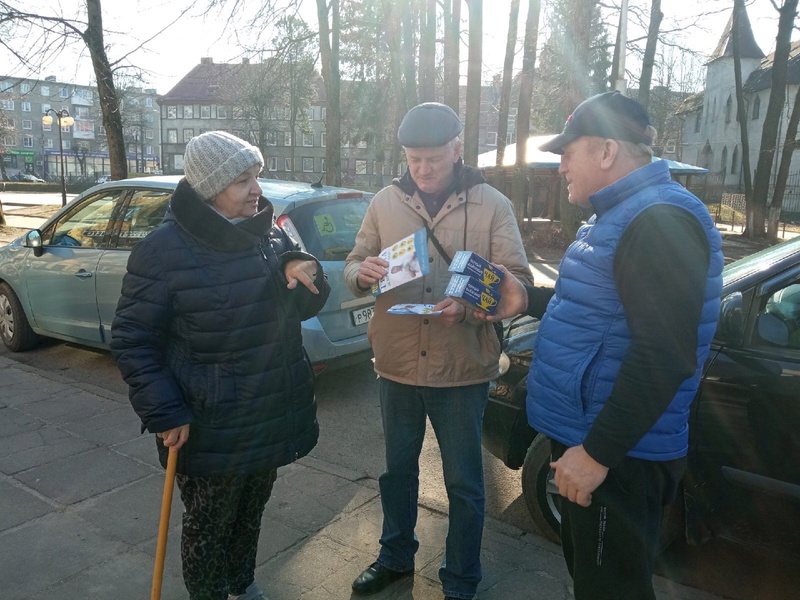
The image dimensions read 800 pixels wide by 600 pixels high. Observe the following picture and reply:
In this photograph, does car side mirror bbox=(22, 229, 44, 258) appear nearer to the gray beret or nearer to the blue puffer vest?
the gray beret

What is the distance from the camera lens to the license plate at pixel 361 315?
5445 millimetres

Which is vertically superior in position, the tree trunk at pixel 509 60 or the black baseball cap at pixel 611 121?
the tree trunk at pixel 509 60

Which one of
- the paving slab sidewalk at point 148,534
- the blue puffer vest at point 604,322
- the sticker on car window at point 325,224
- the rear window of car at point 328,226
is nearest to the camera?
the blue puffer vest at point 604,322

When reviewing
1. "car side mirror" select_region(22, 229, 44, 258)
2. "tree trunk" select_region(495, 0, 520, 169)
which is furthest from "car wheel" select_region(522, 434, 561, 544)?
"tree trunk" select_region(495, 0, 520, 169)

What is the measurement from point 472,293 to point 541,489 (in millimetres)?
1436

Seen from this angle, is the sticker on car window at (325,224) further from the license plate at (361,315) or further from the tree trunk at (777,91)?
the tree trunk at (777,91)

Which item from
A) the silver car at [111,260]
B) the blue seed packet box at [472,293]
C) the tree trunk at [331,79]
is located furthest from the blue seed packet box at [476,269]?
the tree trunk at [331,79]

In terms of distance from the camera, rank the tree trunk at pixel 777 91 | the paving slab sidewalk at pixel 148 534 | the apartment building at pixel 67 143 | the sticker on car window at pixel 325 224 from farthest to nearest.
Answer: the apartment building at pixel 67 143
the tree trunk at pixel 777 91
the sticker on car window at pixel 325 224
the paving slab sidewalk at pixel 148 534

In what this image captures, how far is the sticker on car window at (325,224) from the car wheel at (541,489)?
260 centimetres

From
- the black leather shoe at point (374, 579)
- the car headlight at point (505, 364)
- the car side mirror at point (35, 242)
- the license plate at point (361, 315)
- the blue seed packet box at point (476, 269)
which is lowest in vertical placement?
the black leather shoe at point (374, 579)

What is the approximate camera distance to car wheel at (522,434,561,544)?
11.0 feet

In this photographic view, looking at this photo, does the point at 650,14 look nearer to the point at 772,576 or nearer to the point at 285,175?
the point at 772,576

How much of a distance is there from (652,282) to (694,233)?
0.58 ft

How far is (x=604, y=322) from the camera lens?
187 centimetres
